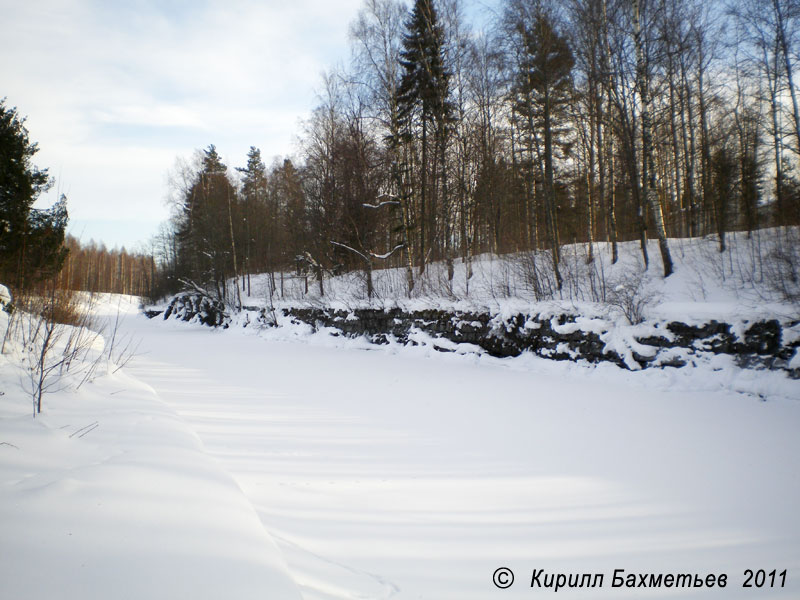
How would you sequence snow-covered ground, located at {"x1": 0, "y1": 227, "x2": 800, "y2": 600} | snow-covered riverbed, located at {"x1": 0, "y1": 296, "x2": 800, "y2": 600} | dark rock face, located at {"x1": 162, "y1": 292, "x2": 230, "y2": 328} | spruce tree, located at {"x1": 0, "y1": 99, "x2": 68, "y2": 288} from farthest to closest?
dark rock face, located at {"x1": 162, "y1": 292, "x2": 230, "y2": 328} < spruce tree, located at {"x1": 0, "y1": 99, "x2": 68, "y2": 288} < snow-covered riverbed, located at {"x1": 0, "y1": 296, "x2": 800, "y2": 600} < snow-covered ground, located at {"x1": 0, "y1": 227, "x2": 800, "y2": 600}

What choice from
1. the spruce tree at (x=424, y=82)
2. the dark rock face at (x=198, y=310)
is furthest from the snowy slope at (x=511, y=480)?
the dark rock face at (x=198, y=310)

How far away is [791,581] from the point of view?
6.31 feet

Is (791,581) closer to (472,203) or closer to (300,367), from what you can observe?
(300,367)

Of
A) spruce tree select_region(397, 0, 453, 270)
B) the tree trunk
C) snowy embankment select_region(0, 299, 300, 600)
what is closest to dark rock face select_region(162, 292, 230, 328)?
spruce tree select_region(397, 0, 453, 270)

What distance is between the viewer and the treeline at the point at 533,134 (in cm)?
1113

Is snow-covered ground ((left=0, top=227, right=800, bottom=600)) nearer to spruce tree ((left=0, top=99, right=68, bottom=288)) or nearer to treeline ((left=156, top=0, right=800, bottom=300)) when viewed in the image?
spruce tree ((left=0, top=99, right=68, bottom=288))

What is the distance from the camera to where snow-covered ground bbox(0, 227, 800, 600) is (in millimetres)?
1762

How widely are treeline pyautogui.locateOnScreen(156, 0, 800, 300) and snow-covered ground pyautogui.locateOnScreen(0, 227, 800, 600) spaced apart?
8023 millimetres

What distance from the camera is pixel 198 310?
2117cm

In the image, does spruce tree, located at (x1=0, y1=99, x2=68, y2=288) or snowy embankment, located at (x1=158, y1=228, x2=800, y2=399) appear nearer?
snowy embankment, located at (x1=158, y1=228, x2=800, y2=399)

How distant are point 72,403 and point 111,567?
3.03 m

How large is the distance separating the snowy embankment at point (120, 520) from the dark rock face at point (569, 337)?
237 inches

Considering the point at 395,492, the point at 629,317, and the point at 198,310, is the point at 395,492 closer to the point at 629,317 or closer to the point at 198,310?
the point at 629,317

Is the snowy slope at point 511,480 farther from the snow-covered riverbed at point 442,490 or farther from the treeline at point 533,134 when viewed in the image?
the treeline at point 533,134
